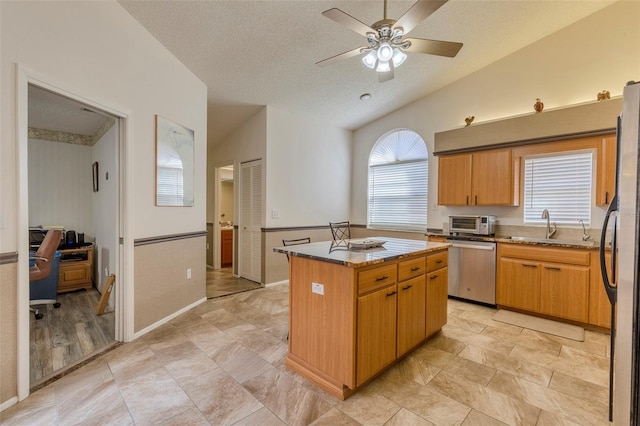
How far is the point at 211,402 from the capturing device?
1.90m

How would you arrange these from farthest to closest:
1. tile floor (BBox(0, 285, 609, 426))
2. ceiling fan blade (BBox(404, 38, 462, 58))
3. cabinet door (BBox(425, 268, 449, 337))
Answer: cabinet door (BBox(425, 268, 449, 337)), ceiling fan blade (BBox(404, 38, 462, 58)), tile floor (BBox(0, 285, 609, 426))

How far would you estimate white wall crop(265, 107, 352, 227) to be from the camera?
4621mm

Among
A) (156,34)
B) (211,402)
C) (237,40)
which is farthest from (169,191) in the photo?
(211,402)

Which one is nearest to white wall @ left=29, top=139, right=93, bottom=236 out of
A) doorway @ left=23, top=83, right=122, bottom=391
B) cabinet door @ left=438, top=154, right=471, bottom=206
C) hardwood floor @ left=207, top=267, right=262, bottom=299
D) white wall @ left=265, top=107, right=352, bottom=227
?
doorway @ left=23, top=83, right=122, bottom=391

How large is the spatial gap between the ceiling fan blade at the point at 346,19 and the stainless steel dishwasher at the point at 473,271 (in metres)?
2.96

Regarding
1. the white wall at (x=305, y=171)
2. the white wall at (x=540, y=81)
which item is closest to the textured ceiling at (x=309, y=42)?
the white wall at (x=540, y=81)

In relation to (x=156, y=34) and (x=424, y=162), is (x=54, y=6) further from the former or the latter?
(x=424, y=162)

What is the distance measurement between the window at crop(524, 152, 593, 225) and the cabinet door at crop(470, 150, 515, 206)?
242 millimetres

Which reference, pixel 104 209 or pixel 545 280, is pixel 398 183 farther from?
pixel 104 209

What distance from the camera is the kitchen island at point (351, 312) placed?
1.91m

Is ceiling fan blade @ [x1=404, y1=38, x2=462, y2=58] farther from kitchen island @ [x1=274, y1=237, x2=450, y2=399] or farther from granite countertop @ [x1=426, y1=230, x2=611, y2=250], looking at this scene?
granite countertop @ [x1=426, y1=230, x2=611, y2=250]

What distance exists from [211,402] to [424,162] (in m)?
4.41

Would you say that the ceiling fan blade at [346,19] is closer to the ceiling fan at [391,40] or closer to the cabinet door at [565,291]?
the ceiling fan at [391,40]

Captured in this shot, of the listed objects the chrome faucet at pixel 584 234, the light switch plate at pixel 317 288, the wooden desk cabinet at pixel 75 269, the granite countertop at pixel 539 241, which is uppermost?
the chrome faucet at pixel 584 234
